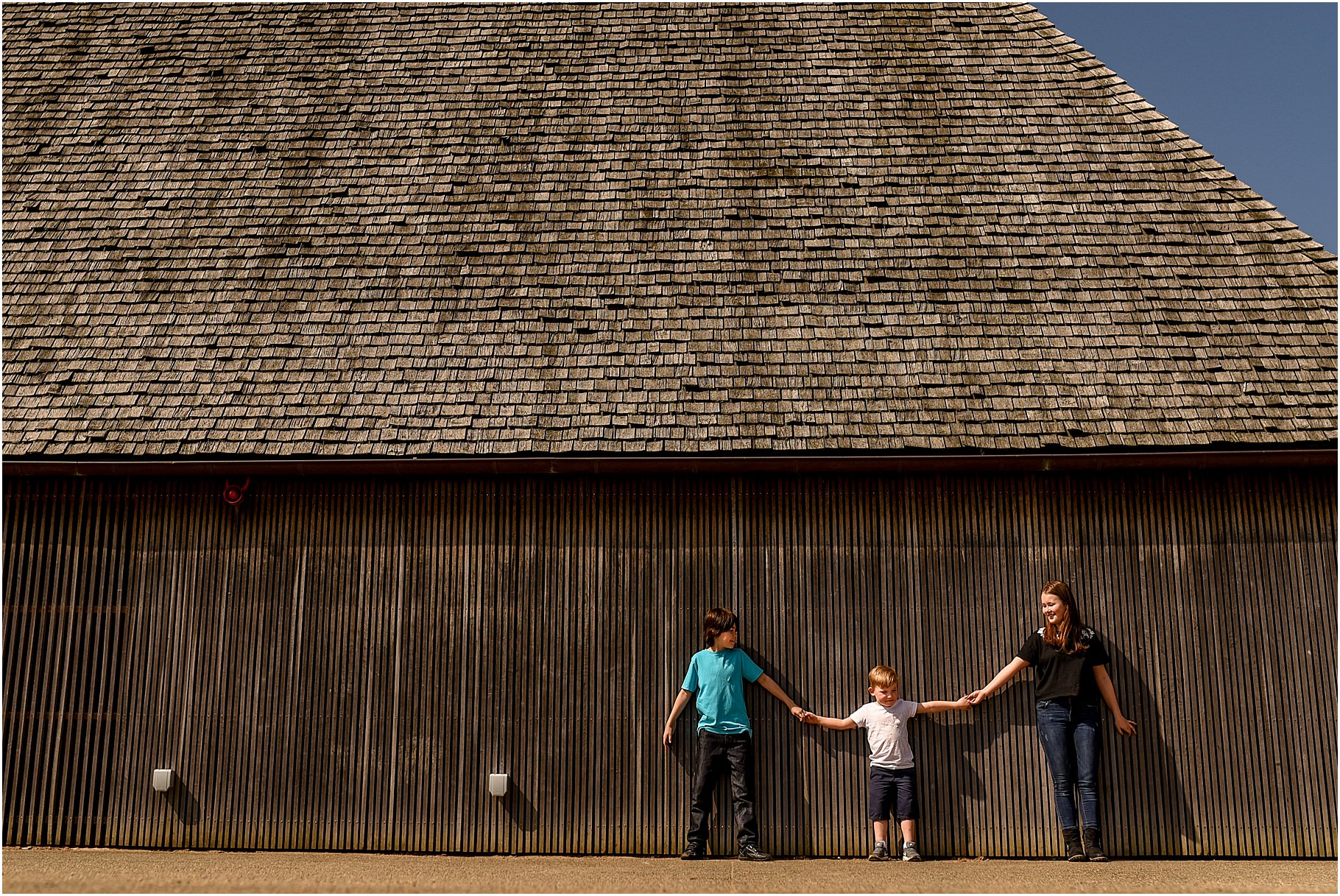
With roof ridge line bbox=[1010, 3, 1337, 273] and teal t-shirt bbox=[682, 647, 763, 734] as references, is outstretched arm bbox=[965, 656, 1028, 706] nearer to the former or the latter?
teal t-shirt bbox=[682, 647, 763, 734]

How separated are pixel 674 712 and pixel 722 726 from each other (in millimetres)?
324

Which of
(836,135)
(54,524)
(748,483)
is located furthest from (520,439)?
(836,135)

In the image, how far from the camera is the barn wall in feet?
20.2

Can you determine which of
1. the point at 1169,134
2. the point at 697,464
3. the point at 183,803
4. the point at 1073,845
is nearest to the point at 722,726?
the point at 697,464

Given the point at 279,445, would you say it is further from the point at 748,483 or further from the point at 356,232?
the point at 748,483

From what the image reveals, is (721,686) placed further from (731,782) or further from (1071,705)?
(1071,705)

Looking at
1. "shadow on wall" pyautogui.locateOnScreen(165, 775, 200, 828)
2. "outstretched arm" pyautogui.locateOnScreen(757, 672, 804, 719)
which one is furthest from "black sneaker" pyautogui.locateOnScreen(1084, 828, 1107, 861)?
"shadow on wall" pyautogui.locateOnScreen(165, 775, 200, 828)

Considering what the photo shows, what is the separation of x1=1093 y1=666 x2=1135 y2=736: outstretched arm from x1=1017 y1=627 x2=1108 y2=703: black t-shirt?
0.04m

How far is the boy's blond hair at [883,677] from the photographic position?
6.05 m

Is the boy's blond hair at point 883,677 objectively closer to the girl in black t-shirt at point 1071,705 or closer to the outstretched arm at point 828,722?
the outstretched arm at point 828,722

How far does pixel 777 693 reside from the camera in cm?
616

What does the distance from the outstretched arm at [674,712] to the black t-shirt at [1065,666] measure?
7.37ft

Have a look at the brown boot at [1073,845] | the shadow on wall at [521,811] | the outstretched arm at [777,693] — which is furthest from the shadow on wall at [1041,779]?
the shadow on wall at [521,811]

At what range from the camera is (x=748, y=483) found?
6.54 metres
